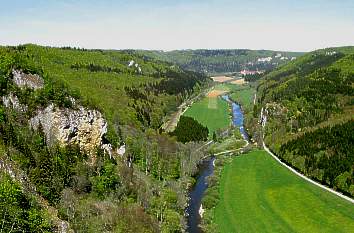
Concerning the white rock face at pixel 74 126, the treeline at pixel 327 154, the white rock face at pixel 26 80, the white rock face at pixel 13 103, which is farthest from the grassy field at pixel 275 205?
the white rock face at pixel 26 80

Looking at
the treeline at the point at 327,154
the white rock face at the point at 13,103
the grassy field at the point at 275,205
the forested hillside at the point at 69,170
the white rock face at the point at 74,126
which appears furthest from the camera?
the treeline at the point at 327,154

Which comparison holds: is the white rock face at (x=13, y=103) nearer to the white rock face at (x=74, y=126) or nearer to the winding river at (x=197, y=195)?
the white rock face at (x=74, y=126)

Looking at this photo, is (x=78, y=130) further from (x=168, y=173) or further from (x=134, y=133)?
(x=134, y=133)

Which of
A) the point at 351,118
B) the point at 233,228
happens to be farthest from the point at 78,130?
the point at 351,118

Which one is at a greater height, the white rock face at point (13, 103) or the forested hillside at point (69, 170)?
the white rock face at point (13, 103)

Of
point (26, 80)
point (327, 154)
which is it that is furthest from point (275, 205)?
point (26, 80)

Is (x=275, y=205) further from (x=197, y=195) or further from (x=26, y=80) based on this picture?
(x=26, y=80)

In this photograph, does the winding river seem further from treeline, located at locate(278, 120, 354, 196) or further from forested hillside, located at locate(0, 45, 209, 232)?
treeline, located at locate(278, 120, 354, 196)

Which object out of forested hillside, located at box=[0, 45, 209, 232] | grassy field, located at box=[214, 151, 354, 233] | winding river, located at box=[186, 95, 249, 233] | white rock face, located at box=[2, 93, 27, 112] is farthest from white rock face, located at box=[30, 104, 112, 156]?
grassy field, located at box=[214, 151, 354, 233]
